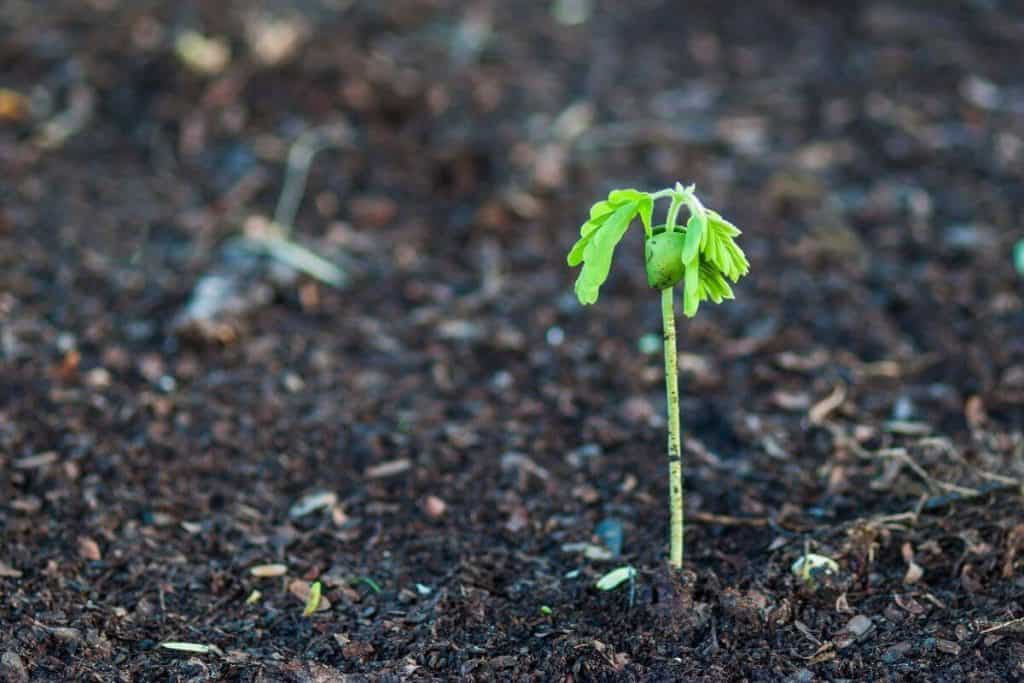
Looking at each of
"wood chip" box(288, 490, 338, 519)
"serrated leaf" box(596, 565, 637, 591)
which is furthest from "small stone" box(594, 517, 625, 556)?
"wood chip" box(288, 490, 338, 519)

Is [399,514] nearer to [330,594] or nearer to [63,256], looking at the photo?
[330,594]

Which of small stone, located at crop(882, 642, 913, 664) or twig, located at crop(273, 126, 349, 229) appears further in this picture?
twig, located at crop(273, 126, 349, 229)

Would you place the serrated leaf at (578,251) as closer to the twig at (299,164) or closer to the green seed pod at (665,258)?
the green seed pod at (665,258)

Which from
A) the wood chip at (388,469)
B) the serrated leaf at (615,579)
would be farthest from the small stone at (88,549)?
the serrated leaf at (615,579)

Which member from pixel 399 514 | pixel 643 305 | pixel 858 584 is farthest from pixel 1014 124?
pixel 399 514

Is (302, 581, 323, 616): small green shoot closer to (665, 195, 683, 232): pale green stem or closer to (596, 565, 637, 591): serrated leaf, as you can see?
(596, 565, 637, 591): serrated leaf
